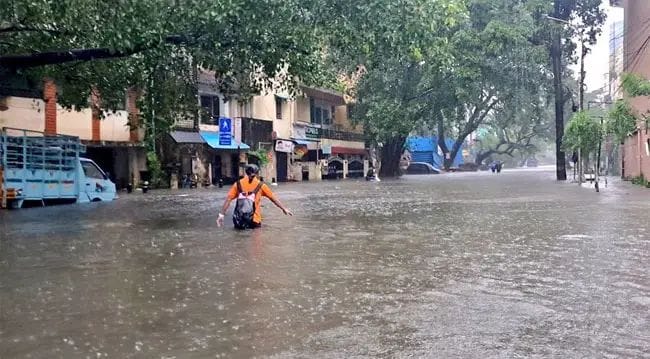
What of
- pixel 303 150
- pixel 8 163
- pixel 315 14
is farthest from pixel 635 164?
pixel 8 163

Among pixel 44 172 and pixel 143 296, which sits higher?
pixel 44 172

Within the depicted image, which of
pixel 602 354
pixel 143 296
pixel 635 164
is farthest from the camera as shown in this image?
pixel 635 164

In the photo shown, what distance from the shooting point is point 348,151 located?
167 feet

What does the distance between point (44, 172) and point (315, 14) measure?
10.2 metres

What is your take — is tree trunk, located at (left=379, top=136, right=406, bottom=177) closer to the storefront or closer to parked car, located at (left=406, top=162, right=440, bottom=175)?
the storefront

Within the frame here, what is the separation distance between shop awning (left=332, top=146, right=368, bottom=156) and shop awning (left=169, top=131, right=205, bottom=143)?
1627 centimetres

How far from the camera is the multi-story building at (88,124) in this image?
2486 centimetres

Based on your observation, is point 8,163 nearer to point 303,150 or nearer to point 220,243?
point 220,243

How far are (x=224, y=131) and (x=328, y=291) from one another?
28.2 metres

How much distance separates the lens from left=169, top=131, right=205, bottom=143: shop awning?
31.8 m

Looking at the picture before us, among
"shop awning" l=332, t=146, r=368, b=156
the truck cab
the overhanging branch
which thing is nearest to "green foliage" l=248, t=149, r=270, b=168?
"shop awning" l=332, t=146, r=368, b=156

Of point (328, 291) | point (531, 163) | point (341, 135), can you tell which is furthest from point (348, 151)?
point (531, 163)

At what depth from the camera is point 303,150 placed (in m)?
43.7

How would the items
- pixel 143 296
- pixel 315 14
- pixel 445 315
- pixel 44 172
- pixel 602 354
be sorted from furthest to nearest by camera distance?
1. pixel 44 172
2. pixel 315 14
3. pixel 143 296
4. pixel 445 315
5. pixel 602 354
